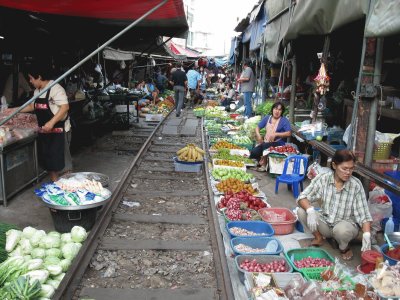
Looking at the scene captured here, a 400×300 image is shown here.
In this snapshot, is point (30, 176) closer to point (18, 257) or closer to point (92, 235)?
point (92, 235)

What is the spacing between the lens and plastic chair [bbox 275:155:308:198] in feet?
24.0

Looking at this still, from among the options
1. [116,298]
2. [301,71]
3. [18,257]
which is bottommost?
[116,298]

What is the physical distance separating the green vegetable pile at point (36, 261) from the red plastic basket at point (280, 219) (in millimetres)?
2483

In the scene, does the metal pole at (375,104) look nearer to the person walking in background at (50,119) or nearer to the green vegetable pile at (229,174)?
the green vegetable pile at (229,174)

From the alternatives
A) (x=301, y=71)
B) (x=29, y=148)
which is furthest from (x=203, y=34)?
(x=29, y=148)

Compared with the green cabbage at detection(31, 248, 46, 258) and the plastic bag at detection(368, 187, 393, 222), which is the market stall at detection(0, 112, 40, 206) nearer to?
the green cabbage at detection(31, 248, 46, 258)

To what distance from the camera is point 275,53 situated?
9.98 metres

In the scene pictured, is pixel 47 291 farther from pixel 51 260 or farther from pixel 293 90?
pixel 293 90

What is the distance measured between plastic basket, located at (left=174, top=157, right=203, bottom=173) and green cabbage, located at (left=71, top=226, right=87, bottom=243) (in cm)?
403

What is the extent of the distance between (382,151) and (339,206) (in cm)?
172

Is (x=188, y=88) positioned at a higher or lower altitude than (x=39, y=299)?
higher

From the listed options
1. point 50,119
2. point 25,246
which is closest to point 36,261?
point 25,246

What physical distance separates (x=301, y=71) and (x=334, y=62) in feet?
9.50

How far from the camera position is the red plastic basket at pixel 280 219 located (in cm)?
554
